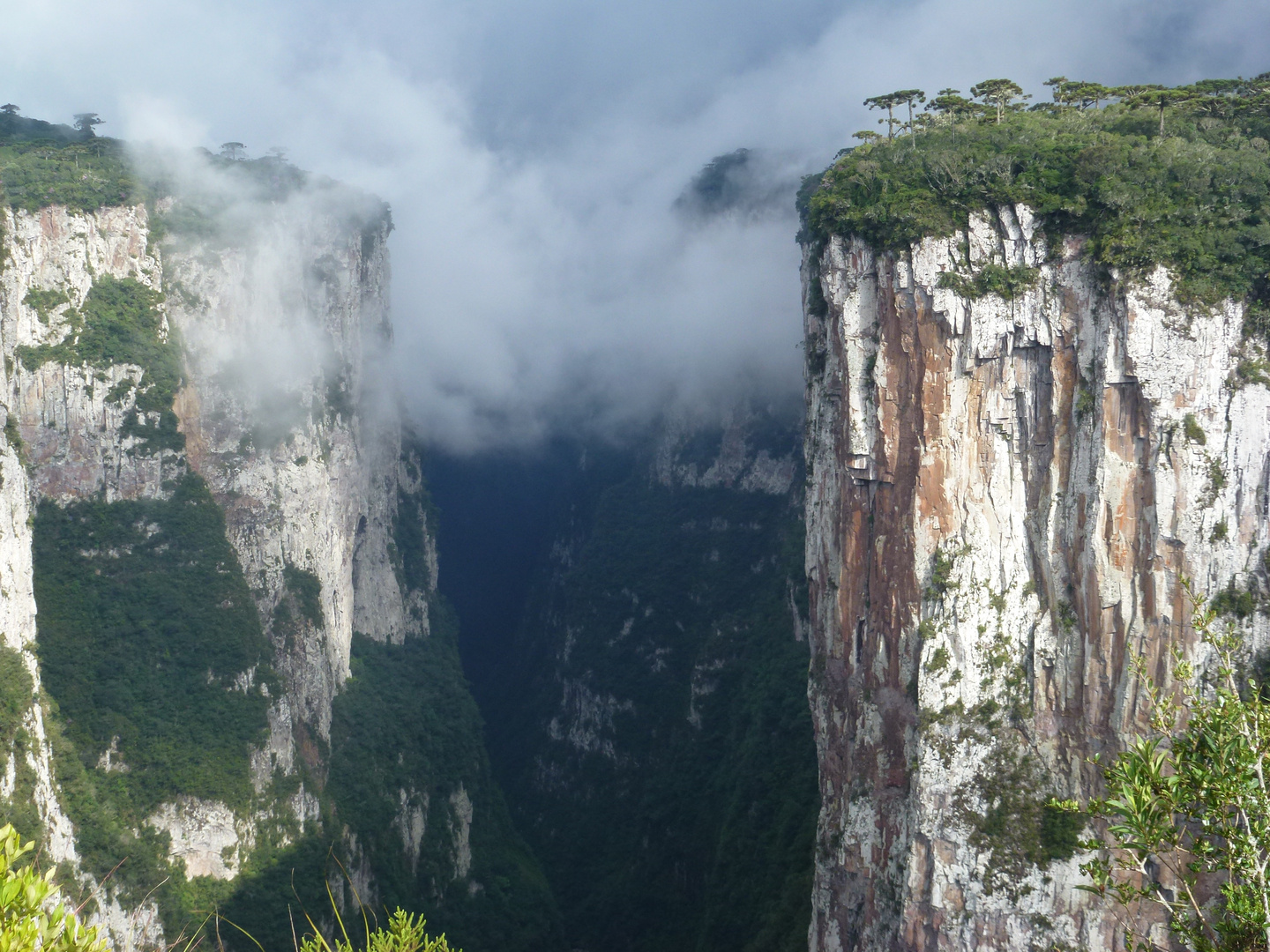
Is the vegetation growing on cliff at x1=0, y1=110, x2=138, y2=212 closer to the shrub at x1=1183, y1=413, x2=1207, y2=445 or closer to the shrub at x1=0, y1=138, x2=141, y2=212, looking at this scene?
the shrub at x1=0, y1=138, x2=141, y2=212

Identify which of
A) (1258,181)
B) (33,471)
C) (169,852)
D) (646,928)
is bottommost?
(646,928)

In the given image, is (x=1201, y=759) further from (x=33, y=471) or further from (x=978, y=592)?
(x=33, y=471)

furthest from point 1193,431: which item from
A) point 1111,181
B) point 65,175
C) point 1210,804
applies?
point 65,175

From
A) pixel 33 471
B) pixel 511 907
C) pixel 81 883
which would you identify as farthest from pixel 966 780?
pixel 33 471

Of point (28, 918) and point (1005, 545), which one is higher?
point (1005, 545)

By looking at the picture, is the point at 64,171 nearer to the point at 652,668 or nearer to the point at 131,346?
the point at 131,346

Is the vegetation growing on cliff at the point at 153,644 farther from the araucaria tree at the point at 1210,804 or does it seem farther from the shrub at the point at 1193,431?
the araucaria tree at the point at 1210,804
